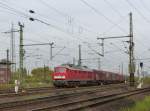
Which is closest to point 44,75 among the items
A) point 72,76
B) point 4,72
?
point 4,72

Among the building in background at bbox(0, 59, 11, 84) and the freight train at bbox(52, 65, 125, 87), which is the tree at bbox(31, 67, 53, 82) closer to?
the building in background at bbox(0, 59, 11, 84)

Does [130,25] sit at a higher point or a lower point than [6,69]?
higher

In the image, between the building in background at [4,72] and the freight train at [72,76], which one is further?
the building in background at [4,72]

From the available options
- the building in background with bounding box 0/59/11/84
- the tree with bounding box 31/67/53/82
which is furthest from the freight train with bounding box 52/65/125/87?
the tree with bounding box 31/67/53/82

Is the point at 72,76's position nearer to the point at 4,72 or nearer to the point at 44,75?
the point at 4,72

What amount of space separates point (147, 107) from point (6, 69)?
48902 millimetres

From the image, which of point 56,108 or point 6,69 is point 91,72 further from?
point 56,108

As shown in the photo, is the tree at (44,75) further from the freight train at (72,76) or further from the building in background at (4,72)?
the freight train at (72,76)

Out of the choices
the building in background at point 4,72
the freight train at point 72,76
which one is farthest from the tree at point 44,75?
the freight train at point 72,76

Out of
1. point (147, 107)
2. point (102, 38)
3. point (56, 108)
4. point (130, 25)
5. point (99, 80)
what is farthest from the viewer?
point (99, 80)

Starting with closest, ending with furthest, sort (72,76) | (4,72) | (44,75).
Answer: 1. (72,76)
2. (4,72)
3. (44,75)

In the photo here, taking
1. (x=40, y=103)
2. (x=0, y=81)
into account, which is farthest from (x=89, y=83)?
(x=40, y=103)

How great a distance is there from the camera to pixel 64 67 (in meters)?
43.6

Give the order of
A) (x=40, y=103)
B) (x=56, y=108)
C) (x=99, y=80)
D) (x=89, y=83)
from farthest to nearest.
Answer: (x=99, y=80) → (x=89, y=83) → (x=40, y=103) → (x=56, y=108)
